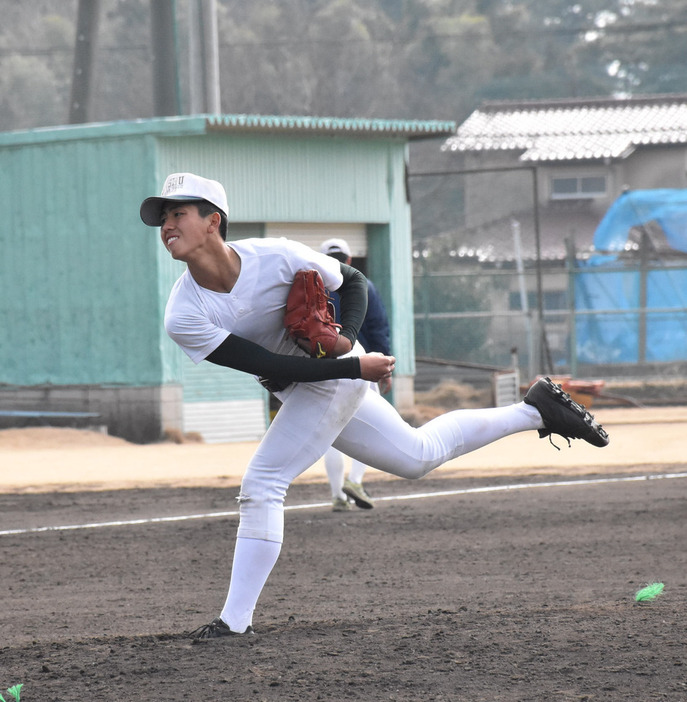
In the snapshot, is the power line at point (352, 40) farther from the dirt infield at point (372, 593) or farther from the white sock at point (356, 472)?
the white sock at point (356, 472)

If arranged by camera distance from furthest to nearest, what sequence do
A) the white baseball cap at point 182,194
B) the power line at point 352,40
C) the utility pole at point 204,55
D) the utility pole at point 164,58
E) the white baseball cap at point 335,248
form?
the power line at point 352,40
the utility pole at point 164,58
the utility pole at point 204,55
the white baseball cap at point 335,248
the white baseball cap at point 182,194

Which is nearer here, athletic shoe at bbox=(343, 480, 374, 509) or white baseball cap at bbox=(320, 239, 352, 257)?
white baseball cap at bbox=(320, 239, 352, 257)

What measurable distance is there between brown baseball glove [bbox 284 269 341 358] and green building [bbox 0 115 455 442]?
12.5m

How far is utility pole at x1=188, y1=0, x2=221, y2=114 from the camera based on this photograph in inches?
826

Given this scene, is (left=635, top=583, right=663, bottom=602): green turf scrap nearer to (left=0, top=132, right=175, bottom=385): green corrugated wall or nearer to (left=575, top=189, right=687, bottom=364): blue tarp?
(left=0, top=132, right=175, bottom=385): green corrugated wall

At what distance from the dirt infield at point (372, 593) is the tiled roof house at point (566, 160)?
25798 mm

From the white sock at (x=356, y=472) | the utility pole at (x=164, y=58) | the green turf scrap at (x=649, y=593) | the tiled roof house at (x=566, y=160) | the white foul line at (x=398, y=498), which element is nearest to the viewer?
the green turf scrap at (x=649, y=593)

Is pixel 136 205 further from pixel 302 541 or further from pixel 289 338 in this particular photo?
pixel 289 338

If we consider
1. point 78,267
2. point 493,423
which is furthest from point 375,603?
point 78,267

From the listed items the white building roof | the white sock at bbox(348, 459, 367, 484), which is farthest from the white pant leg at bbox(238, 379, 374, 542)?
the white building roof

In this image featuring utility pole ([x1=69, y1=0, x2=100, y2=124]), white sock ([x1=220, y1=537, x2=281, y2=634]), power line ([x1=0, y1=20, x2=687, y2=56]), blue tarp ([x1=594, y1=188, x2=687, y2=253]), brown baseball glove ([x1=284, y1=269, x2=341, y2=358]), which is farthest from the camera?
power line ([x1=0, y1=20, x2=687, y2=56])

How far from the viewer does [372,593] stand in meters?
6.63

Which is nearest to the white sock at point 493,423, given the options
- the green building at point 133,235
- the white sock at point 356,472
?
the white sock at point 356,472

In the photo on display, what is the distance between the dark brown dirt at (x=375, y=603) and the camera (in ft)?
14.8
